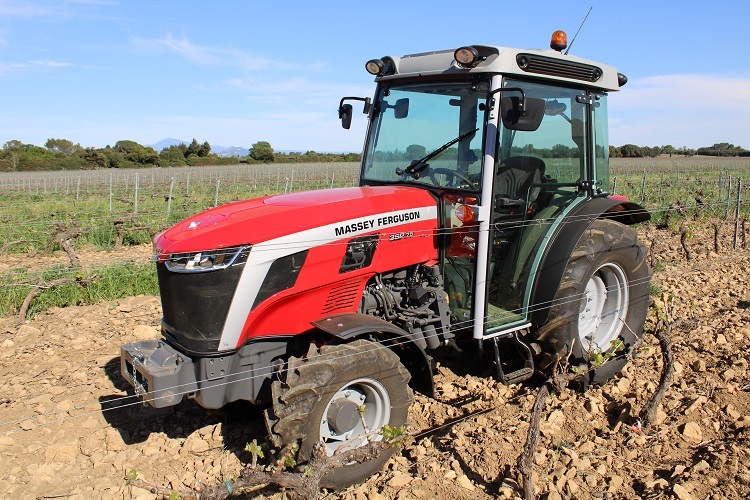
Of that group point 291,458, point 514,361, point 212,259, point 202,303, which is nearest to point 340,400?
point 291,458

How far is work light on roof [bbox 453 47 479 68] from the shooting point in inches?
140

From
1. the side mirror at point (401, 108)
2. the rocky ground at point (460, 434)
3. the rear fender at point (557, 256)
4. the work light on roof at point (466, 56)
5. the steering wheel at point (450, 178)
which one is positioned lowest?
the rocky ground at point (460, 434)

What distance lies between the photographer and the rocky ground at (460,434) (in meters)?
3.28

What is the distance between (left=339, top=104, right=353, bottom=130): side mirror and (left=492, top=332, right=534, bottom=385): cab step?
1934 mm

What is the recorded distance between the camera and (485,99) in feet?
12.4

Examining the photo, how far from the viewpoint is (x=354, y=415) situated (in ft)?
11.1

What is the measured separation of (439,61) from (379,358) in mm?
1961

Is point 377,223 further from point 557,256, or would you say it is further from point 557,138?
point 557,138

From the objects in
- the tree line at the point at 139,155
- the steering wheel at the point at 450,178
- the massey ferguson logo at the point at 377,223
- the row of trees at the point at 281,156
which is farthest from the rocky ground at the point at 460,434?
the row of trees at the point at 281,156

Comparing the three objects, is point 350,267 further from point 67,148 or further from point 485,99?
point 67,148

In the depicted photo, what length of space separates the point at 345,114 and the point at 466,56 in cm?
122

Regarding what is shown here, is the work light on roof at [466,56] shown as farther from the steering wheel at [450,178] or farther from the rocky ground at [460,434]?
the rocky ground at [460,434]

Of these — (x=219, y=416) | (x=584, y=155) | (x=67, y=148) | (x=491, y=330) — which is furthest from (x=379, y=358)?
(x=67, y=148)

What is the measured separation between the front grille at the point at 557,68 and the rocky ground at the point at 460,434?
6.51 ft
